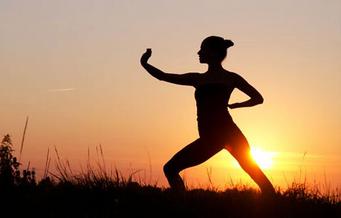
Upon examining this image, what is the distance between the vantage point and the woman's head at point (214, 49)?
8.21 meters

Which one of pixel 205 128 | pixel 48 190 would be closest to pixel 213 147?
pixel 205 128

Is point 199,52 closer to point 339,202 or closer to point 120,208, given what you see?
point 120,208

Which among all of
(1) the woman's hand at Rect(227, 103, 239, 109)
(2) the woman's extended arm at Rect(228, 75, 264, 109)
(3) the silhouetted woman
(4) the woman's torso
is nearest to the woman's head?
(3) the silhouetted woman

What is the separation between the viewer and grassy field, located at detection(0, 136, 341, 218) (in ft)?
24.3

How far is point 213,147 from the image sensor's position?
26.6 feet

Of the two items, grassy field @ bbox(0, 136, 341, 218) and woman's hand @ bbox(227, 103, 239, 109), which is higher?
woman's hand @ bbox(227, 103, 239, 109)

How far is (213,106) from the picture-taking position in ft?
26.4

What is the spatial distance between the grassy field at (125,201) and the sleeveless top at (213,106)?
3.09 ft

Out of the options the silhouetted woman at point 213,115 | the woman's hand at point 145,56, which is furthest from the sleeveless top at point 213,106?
the woman's hand at point 145,56

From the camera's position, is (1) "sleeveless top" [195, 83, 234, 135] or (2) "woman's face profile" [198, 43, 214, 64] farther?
(2) "woman's face profile" [198, 43, 214, 64]

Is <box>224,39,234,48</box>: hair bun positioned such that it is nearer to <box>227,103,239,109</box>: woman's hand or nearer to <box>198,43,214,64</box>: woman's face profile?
<box>198,43,214,64</box>: woman's face profile

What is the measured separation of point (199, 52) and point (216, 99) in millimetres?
707

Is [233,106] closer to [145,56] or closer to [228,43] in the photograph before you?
[228,43]

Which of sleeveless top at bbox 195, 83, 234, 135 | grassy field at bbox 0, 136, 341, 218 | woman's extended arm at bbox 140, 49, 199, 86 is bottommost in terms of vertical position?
grassy field at bbox 0, 136, 341, 218
